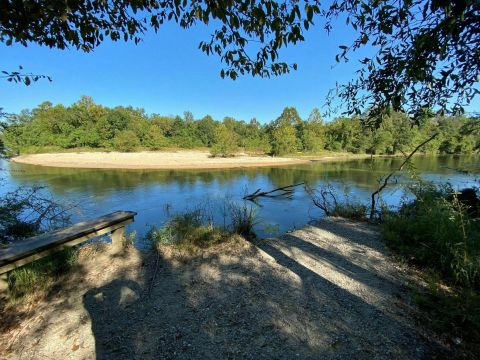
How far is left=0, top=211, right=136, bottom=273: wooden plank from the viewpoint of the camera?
250 cm

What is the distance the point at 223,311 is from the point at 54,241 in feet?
6.82

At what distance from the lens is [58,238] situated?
2.93 metres

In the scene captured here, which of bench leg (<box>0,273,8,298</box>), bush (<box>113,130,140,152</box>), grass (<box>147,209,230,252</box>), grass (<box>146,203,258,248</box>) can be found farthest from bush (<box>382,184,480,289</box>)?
bush (<box>113,130,140,152</box>)

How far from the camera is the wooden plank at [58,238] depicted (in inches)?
98.5

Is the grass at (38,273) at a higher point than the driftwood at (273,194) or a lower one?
higher

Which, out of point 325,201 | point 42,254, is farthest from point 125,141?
point 42,254

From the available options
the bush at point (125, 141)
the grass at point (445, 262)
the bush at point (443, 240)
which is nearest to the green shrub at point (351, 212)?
the grass at point (445, 262)

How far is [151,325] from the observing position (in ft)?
7.49

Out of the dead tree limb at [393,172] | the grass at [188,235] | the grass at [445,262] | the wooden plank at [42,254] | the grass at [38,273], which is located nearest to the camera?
the grass at [445,262]

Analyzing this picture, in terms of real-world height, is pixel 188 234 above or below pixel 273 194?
above

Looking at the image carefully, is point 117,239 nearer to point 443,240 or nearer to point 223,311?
point 223,311

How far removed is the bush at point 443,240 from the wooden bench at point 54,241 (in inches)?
168

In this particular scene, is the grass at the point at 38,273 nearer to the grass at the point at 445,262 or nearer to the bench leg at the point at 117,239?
the bench leg at the point at 117,239

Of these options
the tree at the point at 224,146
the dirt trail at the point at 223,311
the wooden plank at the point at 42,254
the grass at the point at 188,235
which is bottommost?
the dirt trail at the point at 223,311
